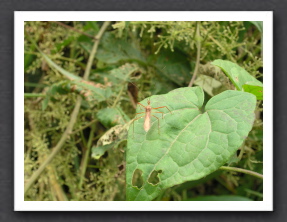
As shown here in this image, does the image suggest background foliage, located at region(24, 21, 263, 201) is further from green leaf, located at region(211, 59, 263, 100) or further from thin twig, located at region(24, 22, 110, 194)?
green leaf, located at region(211, 59, 263, 100)

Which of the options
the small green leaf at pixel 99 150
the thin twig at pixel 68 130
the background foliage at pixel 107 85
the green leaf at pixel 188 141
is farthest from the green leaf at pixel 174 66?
the green leaf at pixel 188 141

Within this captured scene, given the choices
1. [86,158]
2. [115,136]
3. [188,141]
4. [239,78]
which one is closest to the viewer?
[188,141]

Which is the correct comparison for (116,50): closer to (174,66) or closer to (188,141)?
(174,66)

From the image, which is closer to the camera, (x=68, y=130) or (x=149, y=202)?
(x=149, y=202)

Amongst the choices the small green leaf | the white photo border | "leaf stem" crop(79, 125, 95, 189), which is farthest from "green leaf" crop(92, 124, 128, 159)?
"leaf stem" crop(79, 125, 95, 189)

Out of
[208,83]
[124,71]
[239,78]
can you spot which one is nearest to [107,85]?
[124,71]

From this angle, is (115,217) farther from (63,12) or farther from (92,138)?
(63,12)

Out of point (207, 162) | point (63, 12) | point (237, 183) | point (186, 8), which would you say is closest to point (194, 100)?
point (207, 162)
